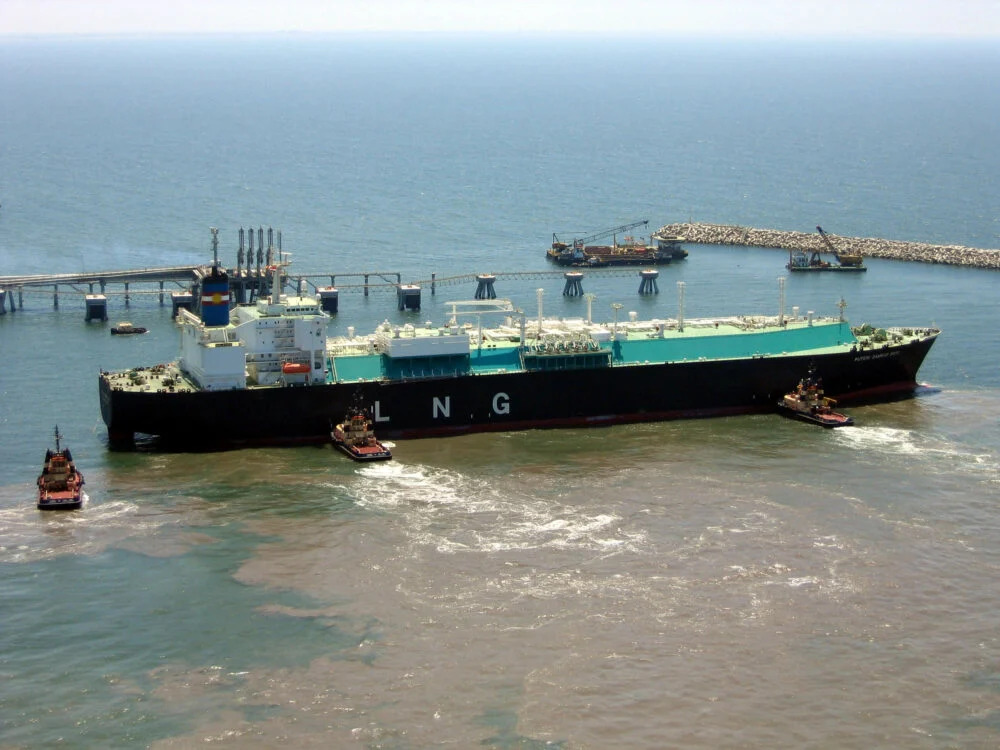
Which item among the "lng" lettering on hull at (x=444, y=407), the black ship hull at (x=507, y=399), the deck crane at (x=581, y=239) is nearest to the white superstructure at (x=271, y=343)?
Result: the black ship hull at (x=507, y=399)


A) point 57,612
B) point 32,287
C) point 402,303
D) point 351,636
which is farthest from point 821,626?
point 32,287

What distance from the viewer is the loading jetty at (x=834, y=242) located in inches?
4099

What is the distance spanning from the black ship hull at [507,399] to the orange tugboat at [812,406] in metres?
1.07

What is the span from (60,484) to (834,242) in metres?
72.5

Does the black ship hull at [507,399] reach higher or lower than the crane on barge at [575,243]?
lower

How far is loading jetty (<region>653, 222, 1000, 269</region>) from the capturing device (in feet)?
342

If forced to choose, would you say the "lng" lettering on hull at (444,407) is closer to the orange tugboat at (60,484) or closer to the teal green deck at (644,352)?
the teal green deck at (644,352)

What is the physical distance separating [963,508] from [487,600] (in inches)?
746

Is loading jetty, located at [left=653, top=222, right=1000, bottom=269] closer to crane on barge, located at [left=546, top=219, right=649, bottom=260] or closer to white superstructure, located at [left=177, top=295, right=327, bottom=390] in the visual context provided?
crane on barge, located at [left=546, top=219, right=649, bottom=260]

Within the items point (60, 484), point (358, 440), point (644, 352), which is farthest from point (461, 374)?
point (60, 484)

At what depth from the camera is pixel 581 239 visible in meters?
111

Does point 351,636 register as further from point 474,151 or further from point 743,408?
point 474,151

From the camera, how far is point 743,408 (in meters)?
66.4

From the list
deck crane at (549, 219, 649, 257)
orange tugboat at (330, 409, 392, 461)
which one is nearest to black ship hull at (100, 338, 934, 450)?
orange tugboat at (330, 409, 392, 461)
